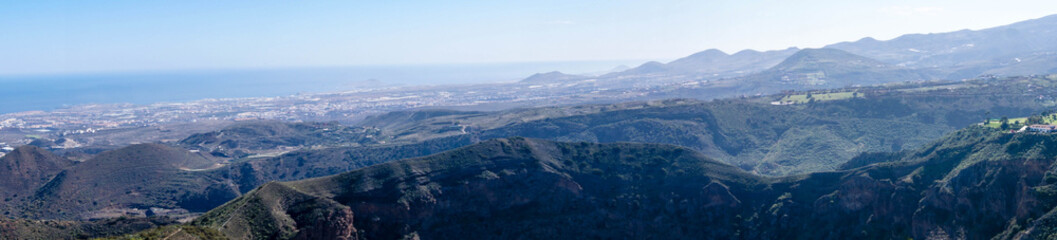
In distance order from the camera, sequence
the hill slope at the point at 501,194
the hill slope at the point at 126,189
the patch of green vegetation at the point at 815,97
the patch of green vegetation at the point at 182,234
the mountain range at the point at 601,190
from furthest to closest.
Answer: the patch of green vegetation at the point at 815,97 → the hill slope at the point at 126,189 → the hill slope at the point at 501,194 → the mountain range at the point at 601,190 → the patch of green vegetation at the point at 182,234

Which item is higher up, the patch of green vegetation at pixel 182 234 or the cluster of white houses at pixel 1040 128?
the cluster of white houses at pixel 1040 128

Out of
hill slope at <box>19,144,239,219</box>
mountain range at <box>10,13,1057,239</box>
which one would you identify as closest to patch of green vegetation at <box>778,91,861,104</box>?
mountain range at <box>10,13,1057,239</box>

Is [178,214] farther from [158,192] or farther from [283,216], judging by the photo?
[283,216]

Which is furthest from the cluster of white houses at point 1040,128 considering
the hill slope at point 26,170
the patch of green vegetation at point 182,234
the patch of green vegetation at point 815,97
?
Result: the hill slope at point 26,170

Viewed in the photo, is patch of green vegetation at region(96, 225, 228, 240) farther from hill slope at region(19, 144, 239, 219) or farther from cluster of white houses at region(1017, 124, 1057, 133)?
cluster of white houses at region(1017, 124, 1057, 133)

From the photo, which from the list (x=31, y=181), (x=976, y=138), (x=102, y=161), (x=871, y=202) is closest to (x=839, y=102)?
(x=976, y=138)

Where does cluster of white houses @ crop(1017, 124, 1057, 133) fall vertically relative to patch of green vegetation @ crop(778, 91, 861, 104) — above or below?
above

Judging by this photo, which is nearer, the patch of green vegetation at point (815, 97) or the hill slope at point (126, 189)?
the hill slope at point (126, 189)

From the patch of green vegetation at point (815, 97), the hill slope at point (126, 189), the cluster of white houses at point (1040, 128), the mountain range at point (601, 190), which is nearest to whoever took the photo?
the mountain range at point (601, 190)

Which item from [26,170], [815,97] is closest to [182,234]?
[26,170]

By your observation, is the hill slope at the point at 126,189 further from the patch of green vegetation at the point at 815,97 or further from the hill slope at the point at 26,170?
the patch of green vegetation at the point at 815,97

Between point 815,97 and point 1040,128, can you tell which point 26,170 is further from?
point 815,97
